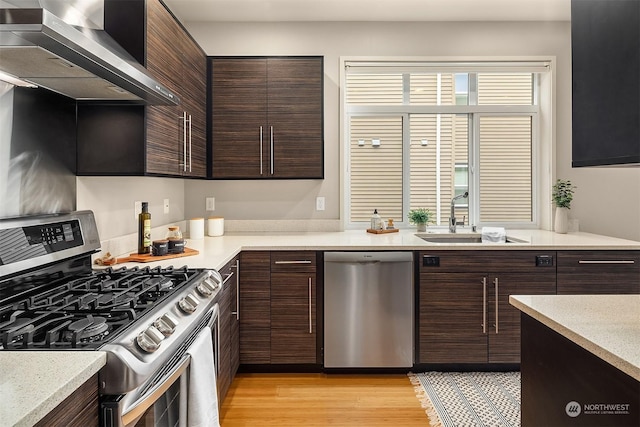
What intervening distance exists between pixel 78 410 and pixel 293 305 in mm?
1988

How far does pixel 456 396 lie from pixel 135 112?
2.37 m

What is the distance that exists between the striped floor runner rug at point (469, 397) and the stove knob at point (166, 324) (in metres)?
1.60

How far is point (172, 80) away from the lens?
8.05 ft

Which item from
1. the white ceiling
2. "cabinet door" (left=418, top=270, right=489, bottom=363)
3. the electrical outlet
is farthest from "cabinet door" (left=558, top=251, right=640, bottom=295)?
the electrical outlet

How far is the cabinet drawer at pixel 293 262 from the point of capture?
9.41ft

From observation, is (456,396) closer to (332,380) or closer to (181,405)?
(332,380)

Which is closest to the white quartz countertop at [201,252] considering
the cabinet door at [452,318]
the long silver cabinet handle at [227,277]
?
the long silver cabinet handle at [227,277]

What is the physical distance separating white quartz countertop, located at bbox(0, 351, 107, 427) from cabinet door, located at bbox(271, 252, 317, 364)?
1.87 metres

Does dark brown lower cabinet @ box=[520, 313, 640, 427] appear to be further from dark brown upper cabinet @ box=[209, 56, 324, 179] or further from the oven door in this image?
dark brown upper cabinet @ box=[209, 56, 324, 179]

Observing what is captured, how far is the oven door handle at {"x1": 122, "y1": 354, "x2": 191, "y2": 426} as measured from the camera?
1076mm

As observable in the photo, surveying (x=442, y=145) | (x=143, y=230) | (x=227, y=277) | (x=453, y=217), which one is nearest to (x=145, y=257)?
(x=143, y=230)

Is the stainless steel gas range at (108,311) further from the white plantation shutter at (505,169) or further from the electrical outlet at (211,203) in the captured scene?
the white plantation shutter at (505,169)

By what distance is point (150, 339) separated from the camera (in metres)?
1.18

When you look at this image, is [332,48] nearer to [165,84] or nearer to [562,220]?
[165,84]
